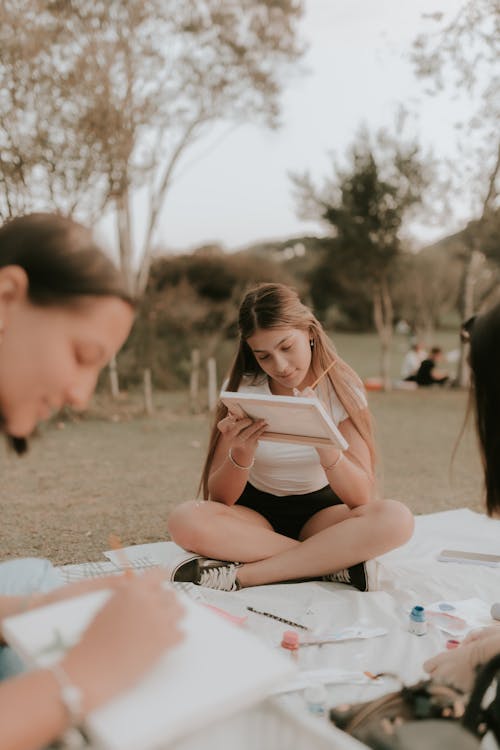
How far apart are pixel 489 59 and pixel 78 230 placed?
32.8 ft

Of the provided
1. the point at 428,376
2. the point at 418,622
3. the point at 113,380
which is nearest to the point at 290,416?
the point at 418,622

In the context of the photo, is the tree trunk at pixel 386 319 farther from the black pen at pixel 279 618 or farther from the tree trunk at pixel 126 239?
the black pen at pixel 279 618

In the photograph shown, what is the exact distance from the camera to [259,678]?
84 centimetres

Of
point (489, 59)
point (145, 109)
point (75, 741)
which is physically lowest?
point (75, 741)

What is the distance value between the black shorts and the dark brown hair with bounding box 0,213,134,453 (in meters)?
1.82

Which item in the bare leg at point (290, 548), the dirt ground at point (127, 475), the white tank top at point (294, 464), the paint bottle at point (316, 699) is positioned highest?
the white tank top at point (294, 464)

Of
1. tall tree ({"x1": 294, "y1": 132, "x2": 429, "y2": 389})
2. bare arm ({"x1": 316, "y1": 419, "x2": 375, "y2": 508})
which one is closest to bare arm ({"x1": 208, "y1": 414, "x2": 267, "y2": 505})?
bare arm ({"x1": 316, "y1": 419, "x2": 375, "y2": 508})

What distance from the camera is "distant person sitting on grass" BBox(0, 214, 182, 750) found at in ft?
2.72

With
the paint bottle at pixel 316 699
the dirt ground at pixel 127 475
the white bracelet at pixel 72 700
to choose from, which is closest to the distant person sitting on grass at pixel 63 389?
the white bracelet at pixel 72 700

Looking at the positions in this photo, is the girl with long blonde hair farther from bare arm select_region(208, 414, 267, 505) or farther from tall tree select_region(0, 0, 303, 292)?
tall tree select_region(0, 0, 303, 292)

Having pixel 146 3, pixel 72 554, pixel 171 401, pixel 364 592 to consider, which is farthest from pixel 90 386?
pixel 146 3

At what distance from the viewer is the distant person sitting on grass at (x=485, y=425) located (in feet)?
4.61

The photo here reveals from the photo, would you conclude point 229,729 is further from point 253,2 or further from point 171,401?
point 253,2

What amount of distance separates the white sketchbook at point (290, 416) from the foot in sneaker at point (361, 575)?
53 cm
